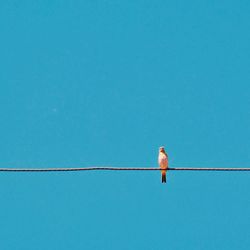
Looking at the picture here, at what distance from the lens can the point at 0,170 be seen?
376 inches

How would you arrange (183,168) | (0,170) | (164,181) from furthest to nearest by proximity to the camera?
(164,181) → (183,168) → (0,170)

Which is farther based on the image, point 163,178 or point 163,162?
point 163,162

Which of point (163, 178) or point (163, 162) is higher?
point (163, 162)

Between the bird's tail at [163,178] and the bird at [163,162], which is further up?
the bird at [163,162]

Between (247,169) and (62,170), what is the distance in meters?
2.52

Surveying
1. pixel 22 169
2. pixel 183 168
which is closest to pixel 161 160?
pixel 183 168

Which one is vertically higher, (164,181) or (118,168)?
(164,181)

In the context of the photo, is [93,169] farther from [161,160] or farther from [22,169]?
[161,160]

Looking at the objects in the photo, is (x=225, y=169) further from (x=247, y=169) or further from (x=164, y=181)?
(x=164, y=181)

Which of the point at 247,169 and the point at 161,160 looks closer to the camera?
the point at 247,169

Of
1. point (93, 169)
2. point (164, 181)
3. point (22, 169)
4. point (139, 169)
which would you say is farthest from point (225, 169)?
point (164, 181)

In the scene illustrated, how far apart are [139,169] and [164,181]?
492 cm

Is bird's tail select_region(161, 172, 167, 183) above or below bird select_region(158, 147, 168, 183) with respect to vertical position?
below

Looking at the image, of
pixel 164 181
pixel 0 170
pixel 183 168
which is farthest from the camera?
pixel 164 181
